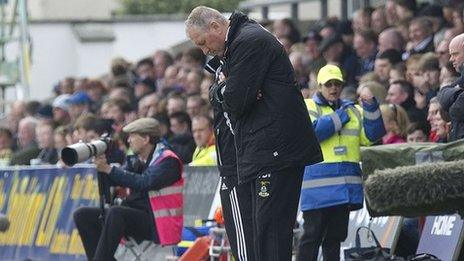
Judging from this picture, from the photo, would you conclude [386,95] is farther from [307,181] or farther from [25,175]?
[25,175]

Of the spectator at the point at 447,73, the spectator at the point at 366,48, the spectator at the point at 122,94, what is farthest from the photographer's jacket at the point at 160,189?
the spectator at the point at 122,94

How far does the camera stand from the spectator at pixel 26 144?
1964 centimetres

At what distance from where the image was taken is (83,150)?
44.7 feet

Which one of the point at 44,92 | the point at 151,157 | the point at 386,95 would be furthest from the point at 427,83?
the point at 44,92

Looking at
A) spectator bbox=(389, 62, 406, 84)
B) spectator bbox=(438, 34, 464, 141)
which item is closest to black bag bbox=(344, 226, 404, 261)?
spectator bbox=(438, 34, 464, 141)

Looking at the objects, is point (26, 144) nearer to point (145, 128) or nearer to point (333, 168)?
point (145, 128)

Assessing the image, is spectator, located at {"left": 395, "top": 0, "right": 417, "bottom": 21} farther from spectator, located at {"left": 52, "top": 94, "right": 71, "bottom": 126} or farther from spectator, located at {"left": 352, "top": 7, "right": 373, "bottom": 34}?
spectator, located at {"left": 52, "top": 94, "right": 71, "bottom": 126}

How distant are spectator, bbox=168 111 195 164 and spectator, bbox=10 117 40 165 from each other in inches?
107

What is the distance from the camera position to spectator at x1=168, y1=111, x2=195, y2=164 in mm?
16812

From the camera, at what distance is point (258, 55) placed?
9938 millimetres

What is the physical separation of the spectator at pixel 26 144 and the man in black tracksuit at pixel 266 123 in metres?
9.81

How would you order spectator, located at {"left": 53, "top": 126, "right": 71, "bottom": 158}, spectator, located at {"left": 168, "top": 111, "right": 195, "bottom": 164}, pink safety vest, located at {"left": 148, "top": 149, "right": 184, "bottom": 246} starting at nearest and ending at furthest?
pink safety vest, located at {"left": 148, "top": 149, "right": 184, "bottom": 246}, spectator, located at {"left": 168, "top": 111, "right": 195, "bottom": 164}, spectator, located at {"left": 53, "top": 126, "right": 71, "bottom": 158}

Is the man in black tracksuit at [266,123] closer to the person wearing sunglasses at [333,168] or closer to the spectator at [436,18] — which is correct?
the person wearing sunglasses at [333,168]

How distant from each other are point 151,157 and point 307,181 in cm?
245
